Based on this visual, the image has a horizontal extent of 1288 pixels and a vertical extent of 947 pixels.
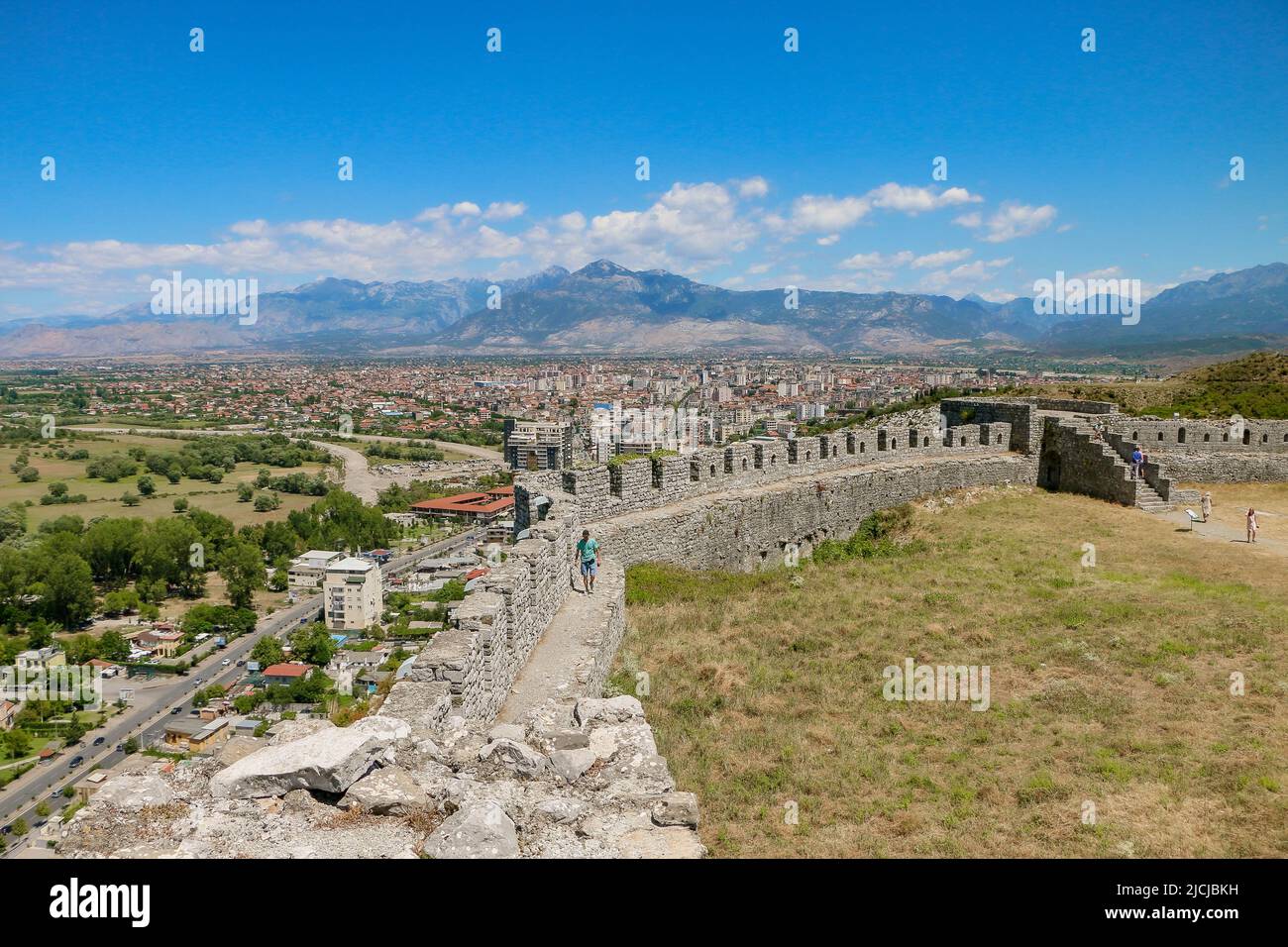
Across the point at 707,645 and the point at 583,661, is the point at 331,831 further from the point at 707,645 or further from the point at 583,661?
the point at 707,645

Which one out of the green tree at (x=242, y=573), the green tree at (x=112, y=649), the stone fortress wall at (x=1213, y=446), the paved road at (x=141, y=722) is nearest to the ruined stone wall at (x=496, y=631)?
the stone fortress wall at (x=1213, y=446)

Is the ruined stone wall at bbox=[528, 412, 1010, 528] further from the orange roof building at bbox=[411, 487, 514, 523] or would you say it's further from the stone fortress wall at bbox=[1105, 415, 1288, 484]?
the orange roof building at bbox=[411, 487, 514, 523]

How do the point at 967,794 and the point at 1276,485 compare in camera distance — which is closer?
the point at 967,794

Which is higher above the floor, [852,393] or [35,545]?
[852,393]

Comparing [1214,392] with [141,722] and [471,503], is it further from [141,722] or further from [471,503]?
[471,503]

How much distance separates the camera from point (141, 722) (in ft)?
125

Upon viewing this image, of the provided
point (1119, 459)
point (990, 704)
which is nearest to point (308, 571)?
point (1119, 459)

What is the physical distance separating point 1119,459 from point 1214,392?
17.8m

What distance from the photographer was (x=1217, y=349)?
119812mm

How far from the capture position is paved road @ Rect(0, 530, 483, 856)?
29.3 meters

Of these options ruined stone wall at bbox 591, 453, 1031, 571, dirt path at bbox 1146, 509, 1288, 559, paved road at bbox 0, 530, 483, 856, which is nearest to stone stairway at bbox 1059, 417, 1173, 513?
dirt path at bbox 1146, 509, 1288, 559
